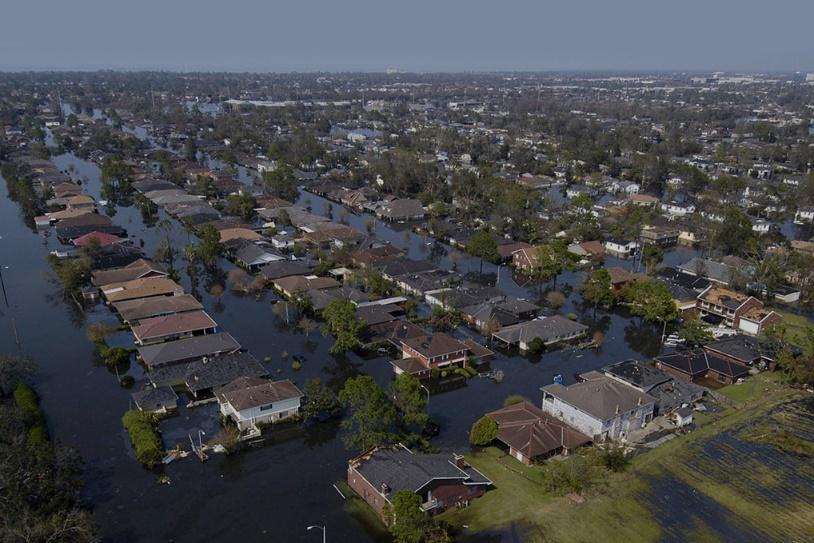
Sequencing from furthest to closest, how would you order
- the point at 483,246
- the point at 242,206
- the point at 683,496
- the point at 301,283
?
the point at 242,206
the point at 483,246
the point at 301,283
the point at 683,496

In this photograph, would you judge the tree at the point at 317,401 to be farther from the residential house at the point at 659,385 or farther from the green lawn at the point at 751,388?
the green lawn at the point at 751,388

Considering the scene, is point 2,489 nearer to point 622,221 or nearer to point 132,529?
point 132,529

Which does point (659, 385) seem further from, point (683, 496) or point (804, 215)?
point (804, 215)

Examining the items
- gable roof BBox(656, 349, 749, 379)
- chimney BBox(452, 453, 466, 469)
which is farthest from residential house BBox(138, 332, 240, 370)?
gable roof BBox(656, 349, 749, 379)

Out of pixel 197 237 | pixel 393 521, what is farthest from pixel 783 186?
pixel 393 521

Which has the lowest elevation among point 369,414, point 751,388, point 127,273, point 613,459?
point 751,388

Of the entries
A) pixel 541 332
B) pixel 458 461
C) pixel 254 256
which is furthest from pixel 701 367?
pixel 254 256
